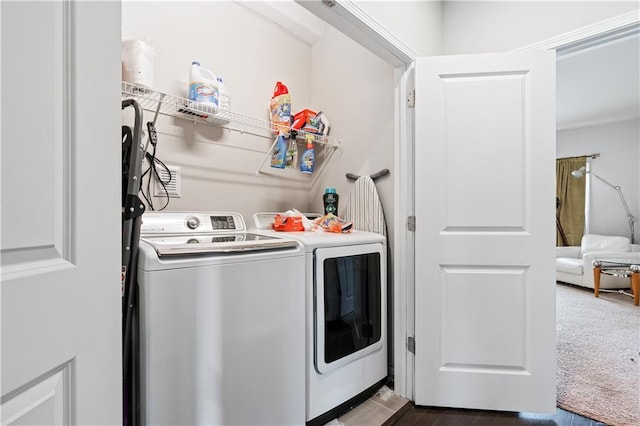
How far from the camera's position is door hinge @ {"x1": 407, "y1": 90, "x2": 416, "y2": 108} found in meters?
1.78

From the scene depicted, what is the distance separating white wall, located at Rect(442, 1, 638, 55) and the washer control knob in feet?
6.06

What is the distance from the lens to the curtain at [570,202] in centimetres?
571

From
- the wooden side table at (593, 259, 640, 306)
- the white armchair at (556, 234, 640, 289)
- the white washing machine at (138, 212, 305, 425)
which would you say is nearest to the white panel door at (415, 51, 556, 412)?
the white washing machine at (138, 212, 305, 425)

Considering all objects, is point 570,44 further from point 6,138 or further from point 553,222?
point 6,138

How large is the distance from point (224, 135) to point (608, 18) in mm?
2126

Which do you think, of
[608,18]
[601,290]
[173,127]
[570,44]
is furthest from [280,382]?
[601,290]

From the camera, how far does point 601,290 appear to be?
4188 mm

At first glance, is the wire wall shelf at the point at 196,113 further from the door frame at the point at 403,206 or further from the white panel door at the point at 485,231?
the white panel door at the point at 485,231

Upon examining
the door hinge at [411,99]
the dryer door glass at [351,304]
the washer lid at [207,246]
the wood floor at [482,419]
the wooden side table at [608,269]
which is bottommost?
the wood floor at [482,419]

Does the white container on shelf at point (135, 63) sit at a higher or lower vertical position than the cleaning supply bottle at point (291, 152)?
higher

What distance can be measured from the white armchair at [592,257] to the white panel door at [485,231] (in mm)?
3501

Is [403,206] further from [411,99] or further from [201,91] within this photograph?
[201,91]

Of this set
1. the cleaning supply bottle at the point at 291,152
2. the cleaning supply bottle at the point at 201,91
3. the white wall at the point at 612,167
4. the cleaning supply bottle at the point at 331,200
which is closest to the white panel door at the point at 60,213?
the cleaning supply bottle at the point at 201,91

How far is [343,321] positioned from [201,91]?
1434mm
